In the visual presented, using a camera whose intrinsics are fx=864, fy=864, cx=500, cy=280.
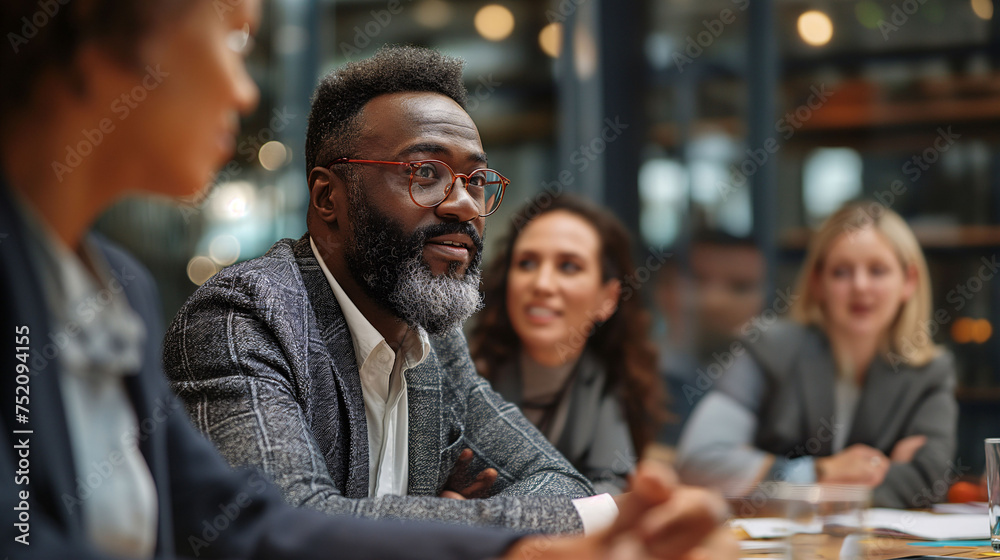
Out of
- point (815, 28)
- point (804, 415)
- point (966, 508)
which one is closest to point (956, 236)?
point (815, 28)

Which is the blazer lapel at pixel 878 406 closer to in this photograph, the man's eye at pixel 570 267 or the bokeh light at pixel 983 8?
the man's eye at pixel 570 267

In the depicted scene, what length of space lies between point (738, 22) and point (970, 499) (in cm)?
285

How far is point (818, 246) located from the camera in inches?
121

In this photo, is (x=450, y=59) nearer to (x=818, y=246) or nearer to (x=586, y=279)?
(x=586, y=279)

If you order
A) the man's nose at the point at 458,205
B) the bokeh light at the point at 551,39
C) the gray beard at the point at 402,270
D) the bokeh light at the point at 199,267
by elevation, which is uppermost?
the bokeh light at the point at 551,39

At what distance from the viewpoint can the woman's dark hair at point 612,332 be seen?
279 centimetres

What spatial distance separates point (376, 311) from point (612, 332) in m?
1.47

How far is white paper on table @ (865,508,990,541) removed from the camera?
4.99 ft

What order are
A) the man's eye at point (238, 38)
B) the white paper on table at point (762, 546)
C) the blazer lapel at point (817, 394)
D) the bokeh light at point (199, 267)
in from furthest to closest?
the bokeh light at point (199, 267), the blazer lapel at point (817, 394), the white paper on table at point (762, 546), the man's eye at point (238, 38)

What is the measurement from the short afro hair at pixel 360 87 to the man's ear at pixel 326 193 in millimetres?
28

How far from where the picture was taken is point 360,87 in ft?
4.92

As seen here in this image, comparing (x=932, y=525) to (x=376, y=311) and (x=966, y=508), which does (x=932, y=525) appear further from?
(x=376, y=311)

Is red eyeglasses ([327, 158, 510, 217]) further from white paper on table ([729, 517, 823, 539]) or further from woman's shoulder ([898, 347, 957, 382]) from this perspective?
woman's shoulder ([898, 347, 957, 382])

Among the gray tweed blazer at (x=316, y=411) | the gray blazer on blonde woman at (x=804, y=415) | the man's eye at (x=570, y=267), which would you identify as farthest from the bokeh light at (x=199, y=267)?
the gray tweed blazer at (x=316, y=411)
